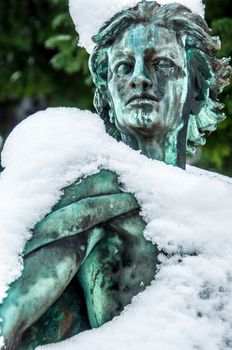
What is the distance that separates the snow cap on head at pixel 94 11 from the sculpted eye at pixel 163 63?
0.16 meters

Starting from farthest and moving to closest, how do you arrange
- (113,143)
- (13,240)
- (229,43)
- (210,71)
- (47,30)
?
1. (47,30)
2. (229,43)
3. (210,71)
4. (113,143)
5. (13,240)

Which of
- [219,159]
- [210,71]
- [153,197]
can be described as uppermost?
[210,71]

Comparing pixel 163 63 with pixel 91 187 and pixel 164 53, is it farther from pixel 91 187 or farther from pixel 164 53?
pixel 91 187

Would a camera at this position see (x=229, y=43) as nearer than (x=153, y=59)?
No

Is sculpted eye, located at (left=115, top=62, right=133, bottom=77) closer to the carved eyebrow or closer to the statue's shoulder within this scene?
the carved eyebrow

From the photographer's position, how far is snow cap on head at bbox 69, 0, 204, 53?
342 centimetres

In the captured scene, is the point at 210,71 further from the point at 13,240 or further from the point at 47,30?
the point at 47,30

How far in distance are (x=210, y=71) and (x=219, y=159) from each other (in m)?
2.65

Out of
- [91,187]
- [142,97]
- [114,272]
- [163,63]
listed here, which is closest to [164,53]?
[163,63]

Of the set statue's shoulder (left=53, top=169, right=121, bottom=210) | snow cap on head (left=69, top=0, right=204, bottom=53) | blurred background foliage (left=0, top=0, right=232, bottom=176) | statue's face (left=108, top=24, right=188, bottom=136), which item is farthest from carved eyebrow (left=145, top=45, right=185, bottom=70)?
blurred background foliage (left=0, top=0, right=232, bottom=176)

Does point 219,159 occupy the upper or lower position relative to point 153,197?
lower

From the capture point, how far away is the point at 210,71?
11.4 ft

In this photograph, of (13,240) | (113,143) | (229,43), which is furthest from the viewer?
(229,43)

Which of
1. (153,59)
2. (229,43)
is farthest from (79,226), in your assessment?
(229,43)
